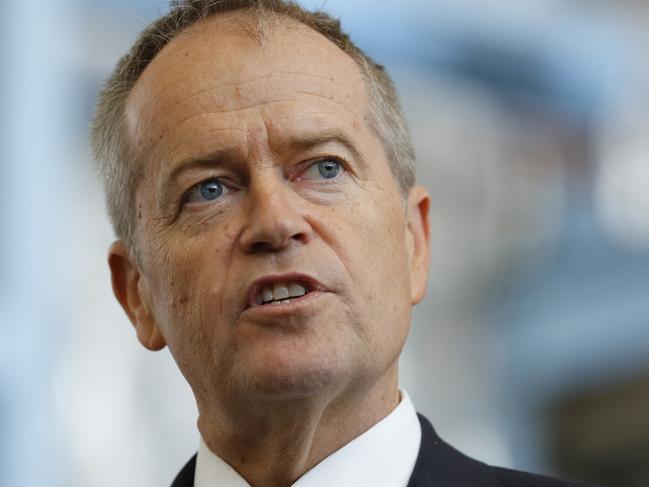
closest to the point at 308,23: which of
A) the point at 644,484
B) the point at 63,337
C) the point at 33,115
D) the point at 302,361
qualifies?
the point at 302,361

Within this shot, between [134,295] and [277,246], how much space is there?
0.72m

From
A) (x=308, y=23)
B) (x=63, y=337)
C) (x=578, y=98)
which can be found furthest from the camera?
(x=578, y=98)

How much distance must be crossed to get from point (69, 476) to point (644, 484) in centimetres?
567

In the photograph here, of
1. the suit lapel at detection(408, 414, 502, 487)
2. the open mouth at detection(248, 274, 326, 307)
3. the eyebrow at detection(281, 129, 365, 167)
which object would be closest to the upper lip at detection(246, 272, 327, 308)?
the open mouth at detection(248, 274, 326, 307)

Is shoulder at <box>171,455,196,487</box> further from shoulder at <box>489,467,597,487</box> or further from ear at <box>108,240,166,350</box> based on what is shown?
shoulder at <box>489,467,597,487</box>

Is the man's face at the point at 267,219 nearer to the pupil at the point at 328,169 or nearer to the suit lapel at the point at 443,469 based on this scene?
the pupil at the point at 328,169

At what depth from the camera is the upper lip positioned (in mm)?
2686

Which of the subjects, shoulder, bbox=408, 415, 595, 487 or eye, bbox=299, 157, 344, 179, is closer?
shoulder, bbox=408, 415, 595, 487

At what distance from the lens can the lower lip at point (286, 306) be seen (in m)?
2.65

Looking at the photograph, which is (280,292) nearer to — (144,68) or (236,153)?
(236,153)

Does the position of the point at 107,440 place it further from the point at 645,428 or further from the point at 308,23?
the point at 308,23

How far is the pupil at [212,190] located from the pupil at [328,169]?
9.1 inches

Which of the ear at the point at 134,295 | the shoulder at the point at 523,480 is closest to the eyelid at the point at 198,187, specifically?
the ear at the point at 134,295

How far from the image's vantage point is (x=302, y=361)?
2.65 meters
